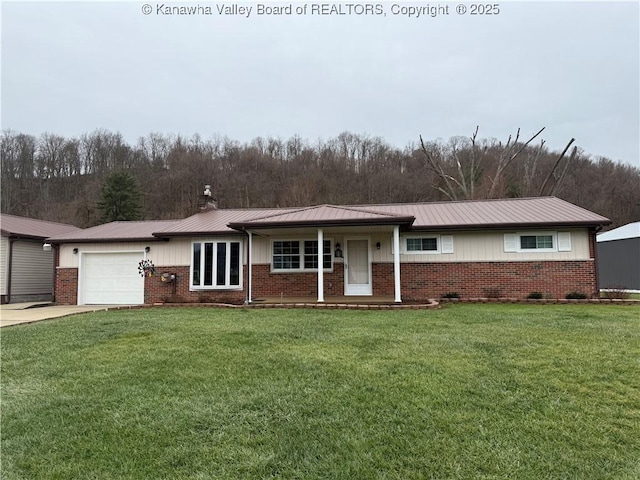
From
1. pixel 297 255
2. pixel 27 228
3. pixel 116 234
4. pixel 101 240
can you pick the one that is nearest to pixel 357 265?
pixel 297 255

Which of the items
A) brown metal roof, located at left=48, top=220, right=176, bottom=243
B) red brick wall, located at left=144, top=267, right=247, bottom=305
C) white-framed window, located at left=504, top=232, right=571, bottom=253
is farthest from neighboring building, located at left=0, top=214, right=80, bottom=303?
white-framed window, located at left=504, top=232, right=571, bottom=253

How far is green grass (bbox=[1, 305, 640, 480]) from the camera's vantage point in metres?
2.89

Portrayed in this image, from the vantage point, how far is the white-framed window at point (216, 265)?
13.5m

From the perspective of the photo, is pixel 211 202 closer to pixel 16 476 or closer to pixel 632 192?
pixel 16 476

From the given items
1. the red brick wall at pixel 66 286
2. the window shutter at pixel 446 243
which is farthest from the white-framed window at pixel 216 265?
the window shutter at pixel 446 243

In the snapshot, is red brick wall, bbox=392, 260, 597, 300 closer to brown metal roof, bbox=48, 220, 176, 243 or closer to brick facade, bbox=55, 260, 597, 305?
brick facade, bbox=55, 260, 597, 305

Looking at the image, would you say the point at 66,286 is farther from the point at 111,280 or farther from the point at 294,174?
the point at 294,174

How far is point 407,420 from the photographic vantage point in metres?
3.49

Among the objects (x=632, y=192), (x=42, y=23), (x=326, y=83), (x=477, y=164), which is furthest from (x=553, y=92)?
(x=42, y=23)

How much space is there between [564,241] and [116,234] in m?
14.9

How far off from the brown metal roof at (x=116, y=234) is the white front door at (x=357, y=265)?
651 cm

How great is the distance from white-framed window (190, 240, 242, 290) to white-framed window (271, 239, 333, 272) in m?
1.21

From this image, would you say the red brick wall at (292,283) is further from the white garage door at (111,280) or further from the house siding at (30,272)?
the house siding at (30,272)

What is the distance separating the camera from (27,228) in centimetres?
1711
